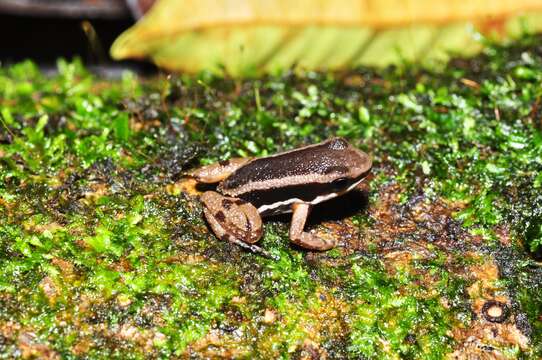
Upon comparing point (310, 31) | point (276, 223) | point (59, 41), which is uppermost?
point (310, 31)

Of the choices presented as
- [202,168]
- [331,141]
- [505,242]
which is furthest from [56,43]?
[505,242]

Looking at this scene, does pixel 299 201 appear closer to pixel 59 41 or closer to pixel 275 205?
pixel 275 205

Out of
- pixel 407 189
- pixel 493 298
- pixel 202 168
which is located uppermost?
pixel 202 168

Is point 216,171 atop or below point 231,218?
atop

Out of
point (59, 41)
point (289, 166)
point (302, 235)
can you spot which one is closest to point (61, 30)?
point (59, 41)

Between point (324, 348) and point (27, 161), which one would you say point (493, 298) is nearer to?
point (324, 348)

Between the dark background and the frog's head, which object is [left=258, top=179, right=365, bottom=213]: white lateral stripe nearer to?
Answer: the frog's head

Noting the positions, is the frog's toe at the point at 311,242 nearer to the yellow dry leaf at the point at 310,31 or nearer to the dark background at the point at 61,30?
the yellow dry leaf at the point at 310,31
